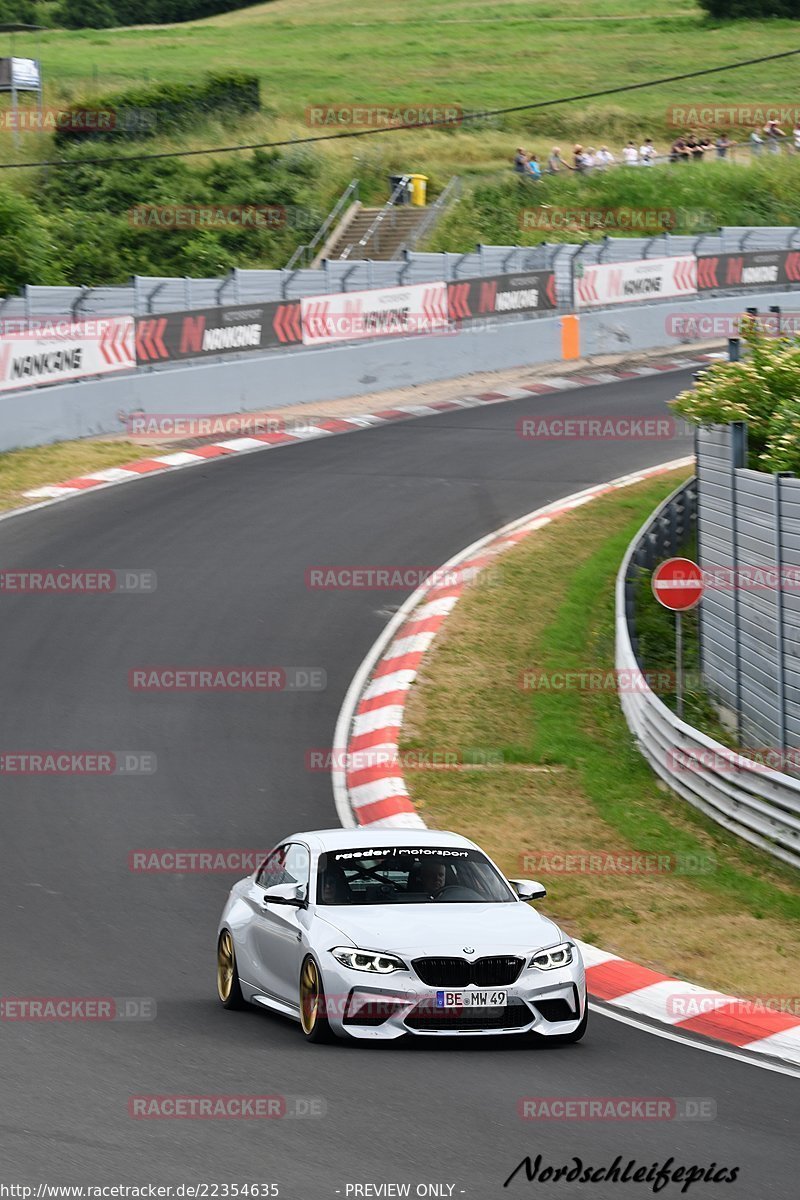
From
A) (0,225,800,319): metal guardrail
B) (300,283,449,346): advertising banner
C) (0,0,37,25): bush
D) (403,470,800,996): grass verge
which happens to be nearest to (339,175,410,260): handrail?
(0,225,800,319): metal guardrail

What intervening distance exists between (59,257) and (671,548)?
2840 cm

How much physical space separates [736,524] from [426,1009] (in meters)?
→ 9.81

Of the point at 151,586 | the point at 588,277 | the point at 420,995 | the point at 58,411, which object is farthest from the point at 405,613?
the point at 588,277

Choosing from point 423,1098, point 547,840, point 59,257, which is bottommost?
point 547,840

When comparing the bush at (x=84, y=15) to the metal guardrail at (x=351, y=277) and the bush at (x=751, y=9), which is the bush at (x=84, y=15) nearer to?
the bush at (x=751, y=9)

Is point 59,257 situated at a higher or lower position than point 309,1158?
higher

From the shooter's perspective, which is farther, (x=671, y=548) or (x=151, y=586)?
(x=671, y=548)

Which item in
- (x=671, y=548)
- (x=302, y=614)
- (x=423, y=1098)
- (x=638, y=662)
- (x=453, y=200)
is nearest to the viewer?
(x=423, y=1098)

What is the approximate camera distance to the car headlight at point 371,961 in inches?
368

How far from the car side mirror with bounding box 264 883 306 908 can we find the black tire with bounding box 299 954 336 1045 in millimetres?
473

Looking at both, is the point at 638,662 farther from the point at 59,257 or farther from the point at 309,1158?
the point at 59,257

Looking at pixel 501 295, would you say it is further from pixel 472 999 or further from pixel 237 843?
pixel 472 999

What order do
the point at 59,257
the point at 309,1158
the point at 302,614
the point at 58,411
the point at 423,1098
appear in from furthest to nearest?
the point at 59,257
the point at 58,411
the point at 302,614
the point at 423,1098
the point at 309,1158

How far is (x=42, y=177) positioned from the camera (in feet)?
181
